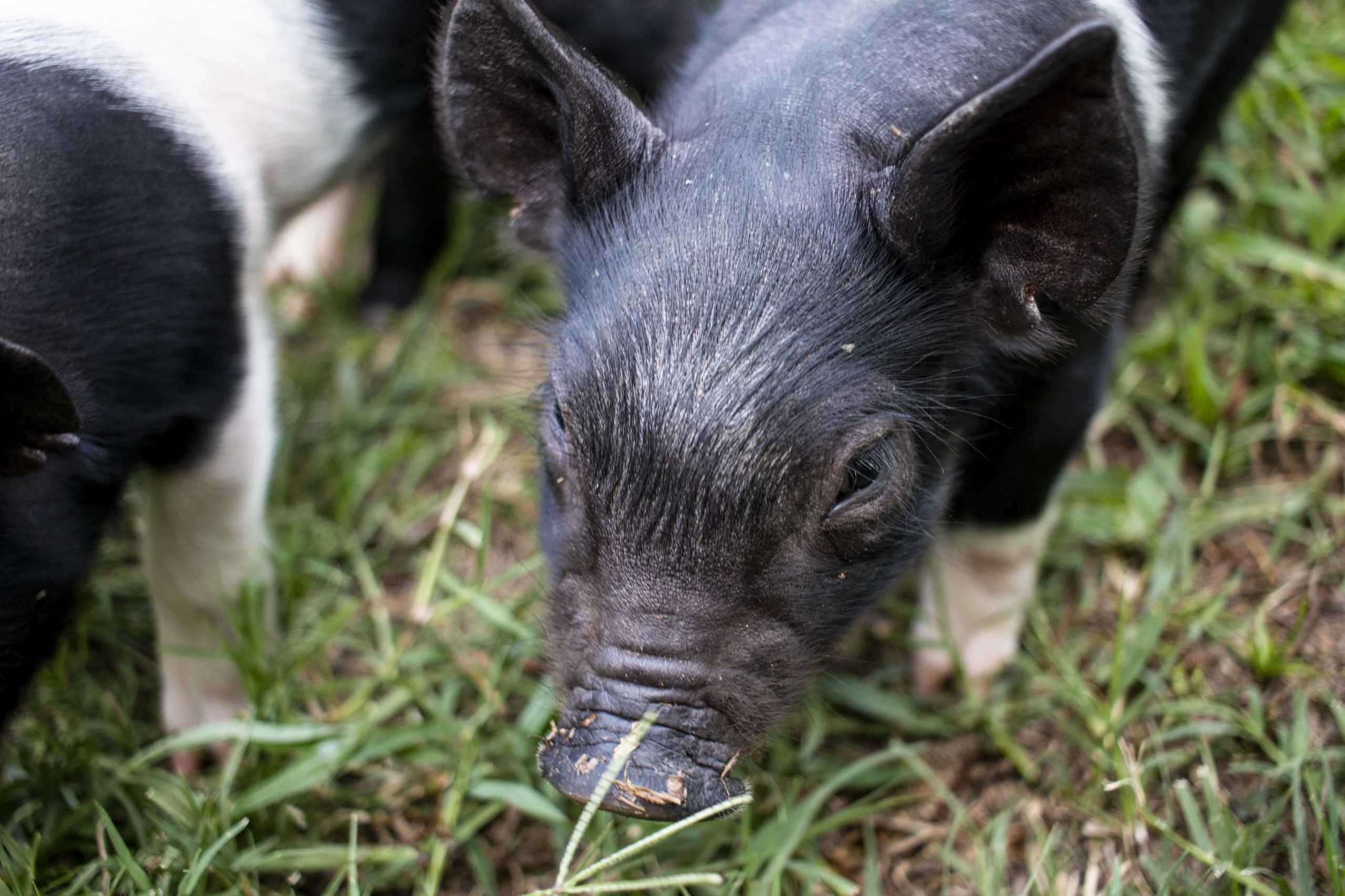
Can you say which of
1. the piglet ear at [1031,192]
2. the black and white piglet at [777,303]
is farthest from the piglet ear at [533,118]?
the piglet ear at [1031,192]

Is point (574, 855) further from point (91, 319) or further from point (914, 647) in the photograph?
point (91, 319)

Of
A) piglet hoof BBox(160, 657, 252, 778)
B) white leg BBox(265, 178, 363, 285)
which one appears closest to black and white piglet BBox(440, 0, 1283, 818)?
piglet hoof BBox(160, 657, 252, 778)

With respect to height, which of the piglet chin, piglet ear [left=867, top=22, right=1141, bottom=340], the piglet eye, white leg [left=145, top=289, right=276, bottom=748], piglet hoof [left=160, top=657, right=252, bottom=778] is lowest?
piglet hoof [left=160, top=657, right=252, bottom=778]

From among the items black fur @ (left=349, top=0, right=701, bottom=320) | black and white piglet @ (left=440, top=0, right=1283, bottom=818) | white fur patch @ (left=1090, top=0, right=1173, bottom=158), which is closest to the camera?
black and white piglet @ (left=440, top=0, right=1283, bottom=818)

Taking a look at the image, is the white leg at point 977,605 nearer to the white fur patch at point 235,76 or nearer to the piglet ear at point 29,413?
the white fur patch at point 235,76

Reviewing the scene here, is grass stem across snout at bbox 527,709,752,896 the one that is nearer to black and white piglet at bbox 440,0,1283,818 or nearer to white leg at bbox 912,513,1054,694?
black and white piglet at bbox 440,0,1283,818

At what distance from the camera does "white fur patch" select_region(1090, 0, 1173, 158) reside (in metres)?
3.11

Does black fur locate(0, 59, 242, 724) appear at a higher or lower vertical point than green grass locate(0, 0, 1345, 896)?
higher

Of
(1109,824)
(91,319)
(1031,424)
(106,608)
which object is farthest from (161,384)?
(1109,824)

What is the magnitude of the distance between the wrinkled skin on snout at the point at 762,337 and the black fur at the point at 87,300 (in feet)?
2.50

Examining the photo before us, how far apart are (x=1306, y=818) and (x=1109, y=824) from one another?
442mm

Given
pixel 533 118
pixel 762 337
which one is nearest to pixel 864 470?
pixel 762 337

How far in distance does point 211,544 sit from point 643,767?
1611mm

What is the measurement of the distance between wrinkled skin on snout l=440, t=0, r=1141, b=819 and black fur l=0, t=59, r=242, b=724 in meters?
0.76
